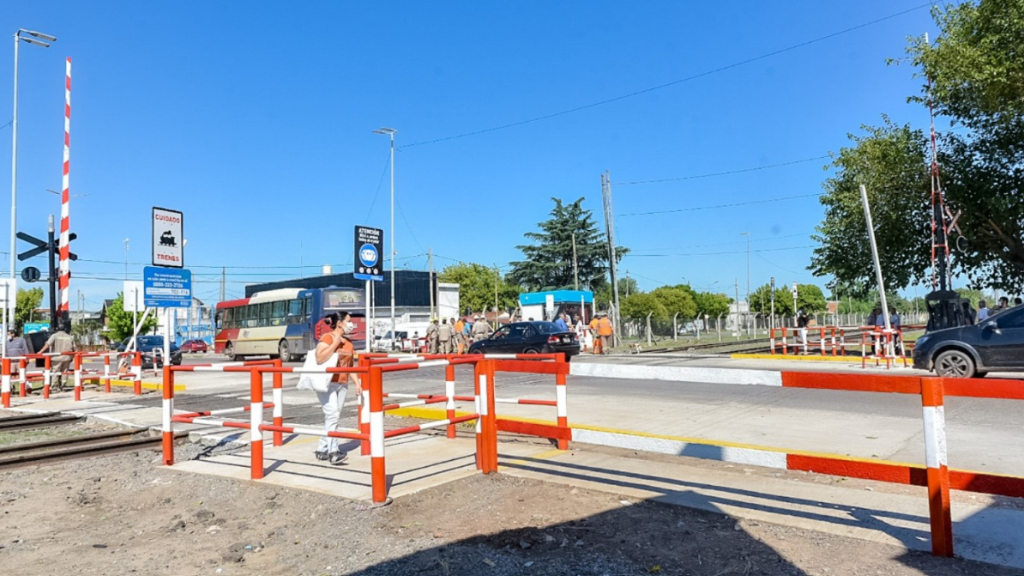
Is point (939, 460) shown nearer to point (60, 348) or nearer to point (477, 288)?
point (60, 348)

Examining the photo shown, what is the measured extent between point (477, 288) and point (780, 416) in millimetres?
67098

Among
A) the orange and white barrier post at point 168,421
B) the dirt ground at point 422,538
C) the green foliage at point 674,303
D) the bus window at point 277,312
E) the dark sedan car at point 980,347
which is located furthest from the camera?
the green foliage at point 674,303

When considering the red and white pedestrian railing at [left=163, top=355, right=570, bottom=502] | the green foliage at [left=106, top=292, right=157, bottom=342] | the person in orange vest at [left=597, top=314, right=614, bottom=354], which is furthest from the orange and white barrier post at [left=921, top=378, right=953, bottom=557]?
the green foliage at [left=106, top=292, right=157, bottom=342]

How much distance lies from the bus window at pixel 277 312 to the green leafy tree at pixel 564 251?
35.7m

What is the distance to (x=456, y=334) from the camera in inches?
1201

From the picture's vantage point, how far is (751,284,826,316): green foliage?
8331 cm

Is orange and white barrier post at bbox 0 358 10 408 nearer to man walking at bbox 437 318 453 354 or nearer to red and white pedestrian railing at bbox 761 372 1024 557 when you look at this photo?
man walking at bbox 437 318 453 354

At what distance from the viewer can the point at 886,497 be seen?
5.48 meters

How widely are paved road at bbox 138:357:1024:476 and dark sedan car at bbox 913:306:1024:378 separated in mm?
3074

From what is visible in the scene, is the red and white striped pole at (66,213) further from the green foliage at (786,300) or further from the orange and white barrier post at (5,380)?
the green foliage at (786,300)

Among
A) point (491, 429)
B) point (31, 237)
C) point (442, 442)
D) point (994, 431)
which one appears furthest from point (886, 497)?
point (31, 237)

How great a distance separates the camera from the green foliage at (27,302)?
254ft

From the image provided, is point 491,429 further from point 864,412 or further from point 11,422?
point 11,422

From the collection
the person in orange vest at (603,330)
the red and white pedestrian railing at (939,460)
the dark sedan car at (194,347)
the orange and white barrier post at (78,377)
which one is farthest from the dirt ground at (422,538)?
the dark sedan car at (194,347)
